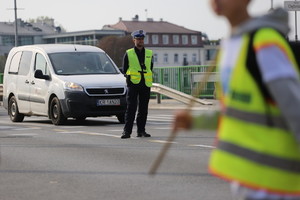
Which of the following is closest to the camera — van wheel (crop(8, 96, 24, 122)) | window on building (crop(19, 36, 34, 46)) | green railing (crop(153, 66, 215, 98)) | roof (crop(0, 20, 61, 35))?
van wheel (crop(8, 96, 24, 122))

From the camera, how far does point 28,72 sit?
22094 mm

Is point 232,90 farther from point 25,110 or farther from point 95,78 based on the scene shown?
point 25,110

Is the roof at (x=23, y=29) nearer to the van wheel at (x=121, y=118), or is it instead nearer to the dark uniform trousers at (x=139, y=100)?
the van wheel at (x=121, y=118)

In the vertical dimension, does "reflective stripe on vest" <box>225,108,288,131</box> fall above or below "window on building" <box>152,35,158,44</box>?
below

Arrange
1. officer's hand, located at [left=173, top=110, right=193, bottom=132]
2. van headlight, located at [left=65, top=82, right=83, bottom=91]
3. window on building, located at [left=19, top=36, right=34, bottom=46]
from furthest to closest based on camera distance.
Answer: window on building, located at [left=19, top=36, right=34, bottom=46] → van headlight, located at [left=65, top=82, right=83, bottom=91] → officer's hand, located at [left=173, top=110, right=193, bottom=132]

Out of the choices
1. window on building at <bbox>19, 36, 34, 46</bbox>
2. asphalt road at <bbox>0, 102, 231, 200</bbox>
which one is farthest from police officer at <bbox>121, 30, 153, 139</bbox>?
window on building at <bbox>19, 36, 34, 46</bbox>

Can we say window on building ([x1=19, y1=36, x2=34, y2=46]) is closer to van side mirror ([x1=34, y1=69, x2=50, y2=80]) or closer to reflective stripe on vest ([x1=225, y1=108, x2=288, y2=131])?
van side mirror ([x1=34, y1=69, x2=50, y2=80])

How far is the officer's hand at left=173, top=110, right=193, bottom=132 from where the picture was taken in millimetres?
4043

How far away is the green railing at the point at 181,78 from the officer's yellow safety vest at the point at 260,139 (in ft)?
102

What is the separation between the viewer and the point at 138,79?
16469 millimetres

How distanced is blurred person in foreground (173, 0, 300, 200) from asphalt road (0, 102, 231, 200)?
5.06 m

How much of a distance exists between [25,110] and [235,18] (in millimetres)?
18695

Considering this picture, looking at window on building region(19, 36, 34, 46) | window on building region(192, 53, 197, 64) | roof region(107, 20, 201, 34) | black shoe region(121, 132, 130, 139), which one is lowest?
black shoe region(121, 132, 130, 139)

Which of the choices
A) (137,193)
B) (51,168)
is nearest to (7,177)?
(51,168)
